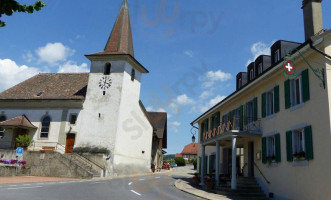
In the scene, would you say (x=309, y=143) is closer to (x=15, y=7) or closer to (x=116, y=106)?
(x=15, y=7)

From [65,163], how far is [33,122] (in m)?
9.03

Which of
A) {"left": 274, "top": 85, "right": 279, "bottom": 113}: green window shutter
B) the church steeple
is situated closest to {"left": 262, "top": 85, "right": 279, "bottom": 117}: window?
{"left": 274, "top": 85, "right": 279, "bottom": 113}: green window shutter

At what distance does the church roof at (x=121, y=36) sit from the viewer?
96.6 ft

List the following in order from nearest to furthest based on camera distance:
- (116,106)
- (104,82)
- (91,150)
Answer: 1. (91,150)
2. (116,106)
3. (104,82)

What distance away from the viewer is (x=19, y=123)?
27.5 metres

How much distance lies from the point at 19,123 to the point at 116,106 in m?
9.59

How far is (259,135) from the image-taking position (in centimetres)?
1497

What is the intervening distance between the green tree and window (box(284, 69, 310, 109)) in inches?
412

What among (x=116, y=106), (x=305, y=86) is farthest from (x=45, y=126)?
(x=305, y=86)

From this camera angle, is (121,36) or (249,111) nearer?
(249,111)

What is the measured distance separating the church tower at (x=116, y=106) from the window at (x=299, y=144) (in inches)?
686

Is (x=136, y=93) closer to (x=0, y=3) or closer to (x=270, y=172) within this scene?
(x=270, y=172)

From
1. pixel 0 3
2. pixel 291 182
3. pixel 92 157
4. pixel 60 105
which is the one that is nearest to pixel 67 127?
pixel 60 105

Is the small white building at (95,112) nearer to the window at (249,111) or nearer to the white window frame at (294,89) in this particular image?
the window at (249,111)
